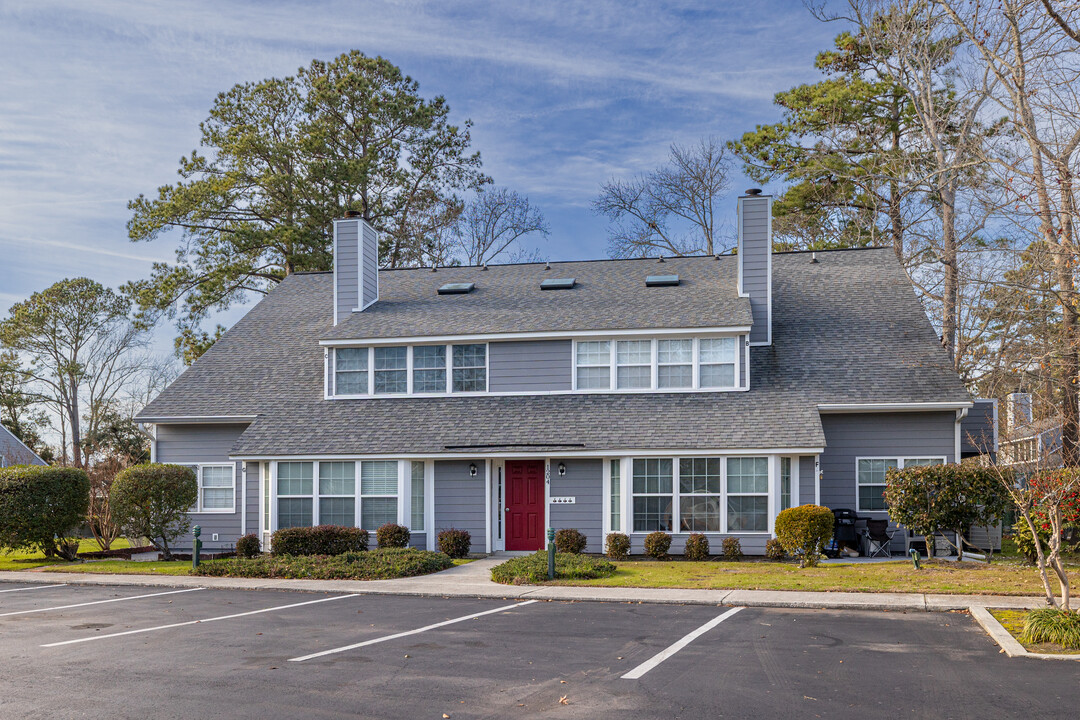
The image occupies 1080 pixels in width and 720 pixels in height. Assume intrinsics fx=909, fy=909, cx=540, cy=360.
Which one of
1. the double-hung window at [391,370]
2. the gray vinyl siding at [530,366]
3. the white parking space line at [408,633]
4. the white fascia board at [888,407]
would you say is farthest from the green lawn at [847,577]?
the double-hung window at [391,370]

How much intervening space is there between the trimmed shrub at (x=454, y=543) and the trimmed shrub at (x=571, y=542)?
6.65 ft

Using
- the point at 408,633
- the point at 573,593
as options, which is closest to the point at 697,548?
the point at 573,593

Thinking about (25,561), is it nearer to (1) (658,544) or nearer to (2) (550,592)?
(2) (550,592)

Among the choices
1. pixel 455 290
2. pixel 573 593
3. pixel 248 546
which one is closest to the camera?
pixel 573 593

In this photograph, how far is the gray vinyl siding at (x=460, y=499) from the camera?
20.8m

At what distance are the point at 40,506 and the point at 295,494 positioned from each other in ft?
17.4

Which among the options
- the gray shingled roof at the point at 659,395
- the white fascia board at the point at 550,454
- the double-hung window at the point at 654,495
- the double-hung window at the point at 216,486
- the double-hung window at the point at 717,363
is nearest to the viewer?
the white fascia board at the point at 550,454

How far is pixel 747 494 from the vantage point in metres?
19.3

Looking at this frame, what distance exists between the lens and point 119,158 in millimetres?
23078

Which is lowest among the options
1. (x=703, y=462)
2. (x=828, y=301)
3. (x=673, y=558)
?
(x=673, y=558)

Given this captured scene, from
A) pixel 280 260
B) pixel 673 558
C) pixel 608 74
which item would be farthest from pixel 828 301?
pixel 280 260

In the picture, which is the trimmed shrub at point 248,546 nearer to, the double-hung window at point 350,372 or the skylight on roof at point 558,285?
the double-hung window at point 350,372

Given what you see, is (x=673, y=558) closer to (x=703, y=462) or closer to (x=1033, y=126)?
(x=703, y=462)

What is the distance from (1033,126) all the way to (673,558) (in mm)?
11465
